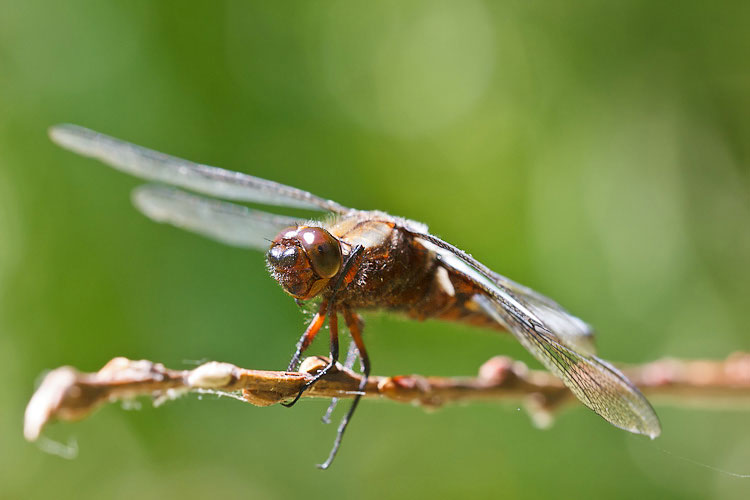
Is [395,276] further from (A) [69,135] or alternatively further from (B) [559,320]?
(A) [69,135]

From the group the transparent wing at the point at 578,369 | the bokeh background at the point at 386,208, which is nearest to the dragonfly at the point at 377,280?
the transparent wing at the point at 578,369

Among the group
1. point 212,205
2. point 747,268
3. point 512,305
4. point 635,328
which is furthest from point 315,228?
point 747,268

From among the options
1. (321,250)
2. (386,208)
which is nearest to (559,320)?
(321,250)

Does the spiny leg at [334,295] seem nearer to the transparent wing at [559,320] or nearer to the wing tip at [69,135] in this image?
the transparent wing at [559,320]

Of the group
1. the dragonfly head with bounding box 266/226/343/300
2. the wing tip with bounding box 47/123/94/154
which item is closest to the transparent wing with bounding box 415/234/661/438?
the dragonfly head with bounding box 266/226/343/300

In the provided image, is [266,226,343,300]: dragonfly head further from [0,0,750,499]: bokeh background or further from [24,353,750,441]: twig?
[0,0,750,499]: bokeh background

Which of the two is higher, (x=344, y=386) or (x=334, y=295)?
(x=334, y=295)
